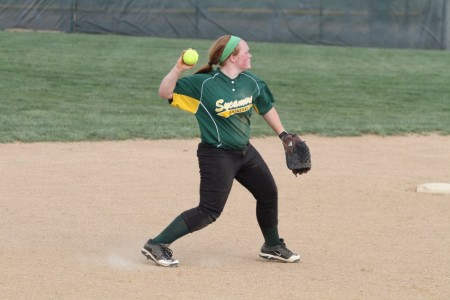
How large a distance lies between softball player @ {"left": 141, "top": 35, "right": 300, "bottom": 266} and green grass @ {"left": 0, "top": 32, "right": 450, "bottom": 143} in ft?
20.7

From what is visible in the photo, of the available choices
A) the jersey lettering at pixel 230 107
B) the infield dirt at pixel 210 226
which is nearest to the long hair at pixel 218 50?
the jersey lettering at pixel 230 107

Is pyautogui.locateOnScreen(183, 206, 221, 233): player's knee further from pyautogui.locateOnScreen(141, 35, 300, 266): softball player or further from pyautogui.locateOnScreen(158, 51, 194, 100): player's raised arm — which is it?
pyautogui.locateOnScreen(158, 51, 194, 100): player's raised arm

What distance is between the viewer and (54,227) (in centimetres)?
801

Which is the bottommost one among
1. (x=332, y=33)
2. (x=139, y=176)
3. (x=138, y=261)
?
(x=332, y=33)

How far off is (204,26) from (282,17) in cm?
202

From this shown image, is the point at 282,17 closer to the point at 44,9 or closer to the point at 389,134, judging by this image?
the point at 44,9

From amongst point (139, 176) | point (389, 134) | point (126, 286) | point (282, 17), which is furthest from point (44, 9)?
point (126, 286)

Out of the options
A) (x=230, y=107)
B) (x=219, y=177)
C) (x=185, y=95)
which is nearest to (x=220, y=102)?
(x=230, y=107)

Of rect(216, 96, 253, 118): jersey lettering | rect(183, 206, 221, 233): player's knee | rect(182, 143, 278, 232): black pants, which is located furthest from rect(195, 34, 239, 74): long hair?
rect(183, 206, 221, 233): player's knee

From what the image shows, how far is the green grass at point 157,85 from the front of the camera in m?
14.2

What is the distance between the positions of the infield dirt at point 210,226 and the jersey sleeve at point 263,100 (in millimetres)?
1106

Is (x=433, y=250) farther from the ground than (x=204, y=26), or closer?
farther from the ground

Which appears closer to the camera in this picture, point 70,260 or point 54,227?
point 70,260

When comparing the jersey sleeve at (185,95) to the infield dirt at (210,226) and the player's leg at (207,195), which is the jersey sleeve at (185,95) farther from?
the infield dirt at (210,226)
